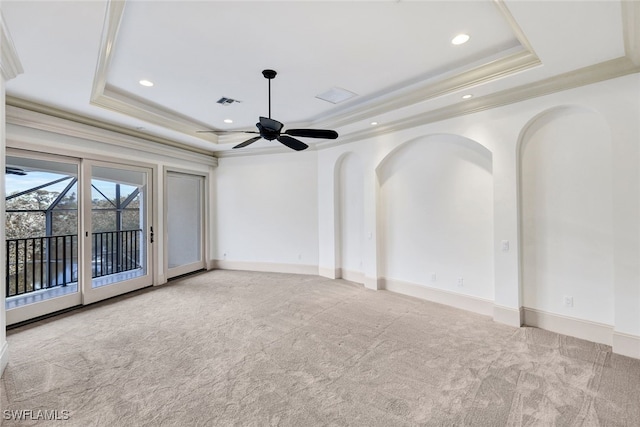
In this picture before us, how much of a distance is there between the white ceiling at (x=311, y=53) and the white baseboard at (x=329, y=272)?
301 centimetres

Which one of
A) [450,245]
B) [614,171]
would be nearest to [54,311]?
[450,245]

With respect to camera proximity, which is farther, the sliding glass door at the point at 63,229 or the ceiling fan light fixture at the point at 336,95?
the sliding glass door at the point at 63,229

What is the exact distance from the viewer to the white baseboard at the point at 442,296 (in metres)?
3.88

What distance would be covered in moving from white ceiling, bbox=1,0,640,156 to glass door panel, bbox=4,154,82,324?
0.92 m

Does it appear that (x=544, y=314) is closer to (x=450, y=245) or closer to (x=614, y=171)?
(x=450, y=245)

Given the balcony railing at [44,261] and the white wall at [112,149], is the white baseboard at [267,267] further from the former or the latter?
the balcony railing at [44,261]

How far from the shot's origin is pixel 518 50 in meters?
2.80

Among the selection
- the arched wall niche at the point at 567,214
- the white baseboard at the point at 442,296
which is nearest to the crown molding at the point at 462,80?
the arched wall niche at the point at 567,214

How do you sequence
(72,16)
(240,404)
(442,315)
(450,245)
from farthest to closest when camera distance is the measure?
(450,245) < (442,315) < (240,404) < (72,16)

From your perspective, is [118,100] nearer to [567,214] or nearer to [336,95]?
[336,95]

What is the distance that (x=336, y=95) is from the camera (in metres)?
3.93

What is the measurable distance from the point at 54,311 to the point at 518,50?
6.46 metres

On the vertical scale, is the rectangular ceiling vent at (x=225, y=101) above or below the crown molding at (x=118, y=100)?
above

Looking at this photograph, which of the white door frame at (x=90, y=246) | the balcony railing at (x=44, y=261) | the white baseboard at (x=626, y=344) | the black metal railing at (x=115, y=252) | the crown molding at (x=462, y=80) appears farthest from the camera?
the black metal railing at (x=115, y=252)
